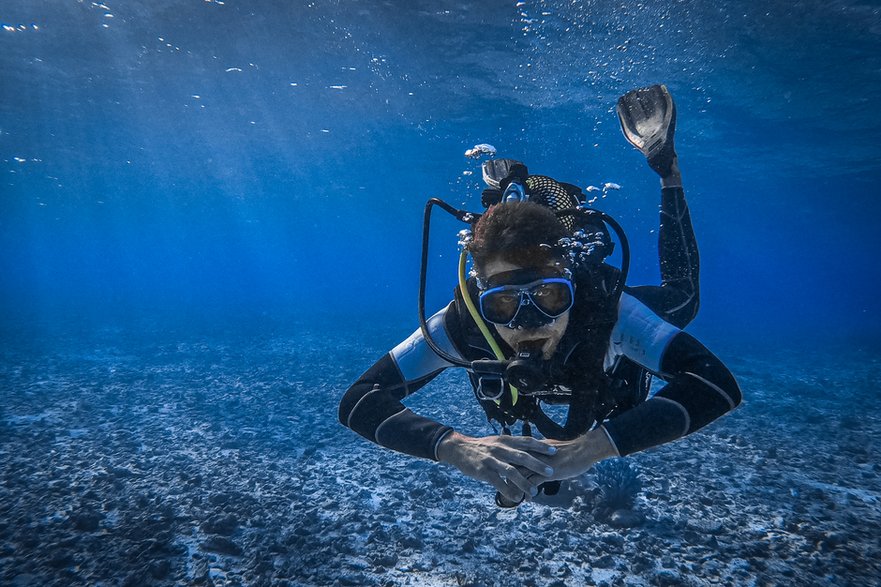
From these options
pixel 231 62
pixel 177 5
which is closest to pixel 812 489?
pixel 177 5

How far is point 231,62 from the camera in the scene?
52.1 feet

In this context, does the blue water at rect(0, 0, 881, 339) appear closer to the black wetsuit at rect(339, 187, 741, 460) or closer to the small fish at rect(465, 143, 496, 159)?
the small fish at rect(465, 143, 496, 159)

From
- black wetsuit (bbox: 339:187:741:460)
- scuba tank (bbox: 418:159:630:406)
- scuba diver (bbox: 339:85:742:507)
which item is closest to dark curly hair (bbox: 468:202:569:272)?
scuba diver (bbox: 339:85:742:507)

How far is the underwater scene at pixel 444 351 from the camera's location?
2941 mm

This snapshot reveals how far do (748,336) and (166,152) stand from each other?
4173 cm

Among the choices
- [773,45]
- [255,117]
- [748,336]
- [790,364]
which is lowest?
[790,364]

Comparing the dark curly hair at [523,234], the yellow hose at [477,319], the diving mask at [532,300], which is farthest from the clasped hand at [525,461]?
the dark curly hair at [523,234]

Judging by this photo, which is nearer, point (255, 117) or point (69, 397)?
point (69, 397)

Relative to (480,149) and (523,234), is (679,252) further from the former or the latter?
(480,149)

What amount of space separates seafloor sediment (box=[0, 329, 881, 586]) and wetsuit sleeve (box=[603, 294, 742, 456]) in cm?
311

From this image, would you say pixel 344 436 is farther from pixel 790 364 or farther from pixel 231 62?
pixel 790 364

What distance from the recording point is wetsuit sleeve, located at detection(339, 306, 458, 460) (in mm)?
2455

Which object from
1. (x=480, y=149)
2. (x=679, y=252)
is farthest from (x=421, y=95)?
(x=679, y=252)

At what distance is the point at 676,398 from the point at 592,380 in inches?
23.4
